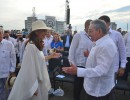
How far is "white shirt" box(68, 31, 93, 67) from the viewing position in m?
5.15

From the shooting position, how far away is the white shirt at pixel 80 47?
16.9 ft

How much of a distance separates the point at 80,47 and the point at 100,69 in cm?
204

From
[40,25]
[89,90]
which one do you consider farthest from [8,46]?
[89,90]

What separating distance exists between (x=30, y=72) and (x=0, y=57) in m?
1.71

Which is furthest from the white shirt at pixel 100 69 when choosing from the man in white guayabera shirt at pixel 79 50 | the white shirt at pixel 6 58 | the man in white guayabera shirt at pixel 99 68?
the white shirt at pixel 6 58

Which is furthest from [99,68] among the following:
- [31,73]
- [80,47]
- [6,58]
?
[6,58]

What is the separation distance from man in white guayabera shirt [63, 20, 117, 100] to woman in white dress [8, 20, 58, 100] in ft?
1.63

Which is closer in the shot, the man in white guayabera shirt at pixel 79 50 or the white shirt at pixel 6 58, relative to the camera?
the white shirt at pixel 6 58

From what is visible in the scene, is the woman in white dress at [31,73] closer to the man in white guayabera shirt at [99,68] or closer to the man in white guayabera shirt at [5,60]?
the man in white guayabera shirt at [99,68]

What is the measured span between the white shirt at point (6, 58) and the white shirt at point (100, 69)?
2.21m

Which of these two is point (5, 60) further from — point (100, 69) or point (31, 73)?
point (100, 69)

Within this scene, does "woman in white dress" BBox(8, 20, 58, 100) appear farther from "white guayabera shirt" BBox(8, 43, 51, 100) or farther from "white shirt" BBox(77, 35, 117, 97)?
"white shirt" BBox(77, 35, 117, 97)

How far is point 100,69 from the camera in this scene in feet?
10.4

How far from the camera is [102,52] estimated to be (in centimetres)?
318
